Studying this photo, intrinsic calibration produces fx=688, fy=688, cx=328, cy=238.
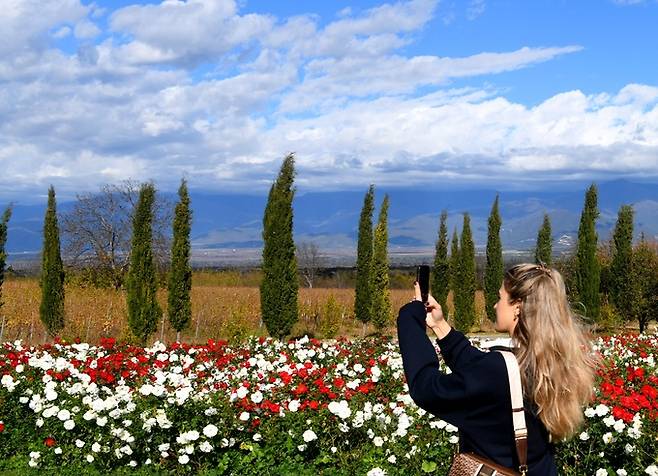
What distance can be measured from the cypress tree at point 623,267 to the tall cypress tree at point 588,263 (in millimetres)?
971

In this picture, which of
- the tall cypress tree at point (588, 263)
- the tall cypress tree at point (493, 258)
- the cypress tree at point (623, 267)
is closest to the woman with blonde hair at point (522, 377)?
the tall cypress tree at point (588, 263)

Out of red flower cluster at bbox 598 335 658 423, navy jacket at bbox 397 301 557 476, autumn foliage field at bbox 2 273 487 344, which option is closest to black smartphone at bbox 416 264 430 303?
navy jacket at bbox 397 301 557 476

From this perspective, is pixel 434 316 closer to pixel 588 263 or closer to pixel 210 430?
pixel 210 430

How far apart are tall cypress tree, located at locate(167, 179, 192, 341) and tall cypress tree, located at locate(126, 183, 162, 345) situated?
623 millimetres

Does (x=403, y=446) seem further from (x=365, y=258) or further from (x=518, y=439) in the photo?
(x=365, y=258)

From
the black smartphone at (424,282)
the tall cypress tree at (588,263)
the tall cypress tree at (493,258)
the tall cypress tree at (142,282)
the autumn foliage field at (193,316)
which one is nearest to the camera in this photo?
the black smartphone at (424,282)

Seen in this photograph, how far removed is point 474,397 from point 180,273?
17.3 m

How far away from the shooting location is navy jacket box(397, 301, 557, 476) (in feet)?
8.17

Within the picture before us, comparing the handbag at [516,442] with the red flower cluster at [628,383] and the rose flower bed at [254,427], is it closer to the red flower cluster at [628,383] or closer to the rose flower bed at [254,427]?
the red flower cluster at [628,383]

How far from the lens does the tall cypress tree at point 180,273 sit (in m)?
18.8

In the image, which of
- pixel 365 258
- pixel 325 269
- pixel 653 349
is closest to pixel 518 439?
pixel 653 349

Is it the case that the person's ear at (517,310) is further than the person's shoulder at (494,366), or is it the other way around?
the person's ear at (517,310)

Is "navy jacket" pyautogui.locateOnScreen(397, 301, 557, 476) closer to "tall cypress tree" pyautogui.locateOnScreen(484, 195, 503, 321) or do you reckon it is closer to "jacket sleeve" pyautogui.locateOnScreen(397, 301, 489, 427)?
"jacket sleeve" pyautogui.locateOnScreen(397, 301, 489, 427)

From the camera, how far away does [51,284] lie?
18.7 metres
